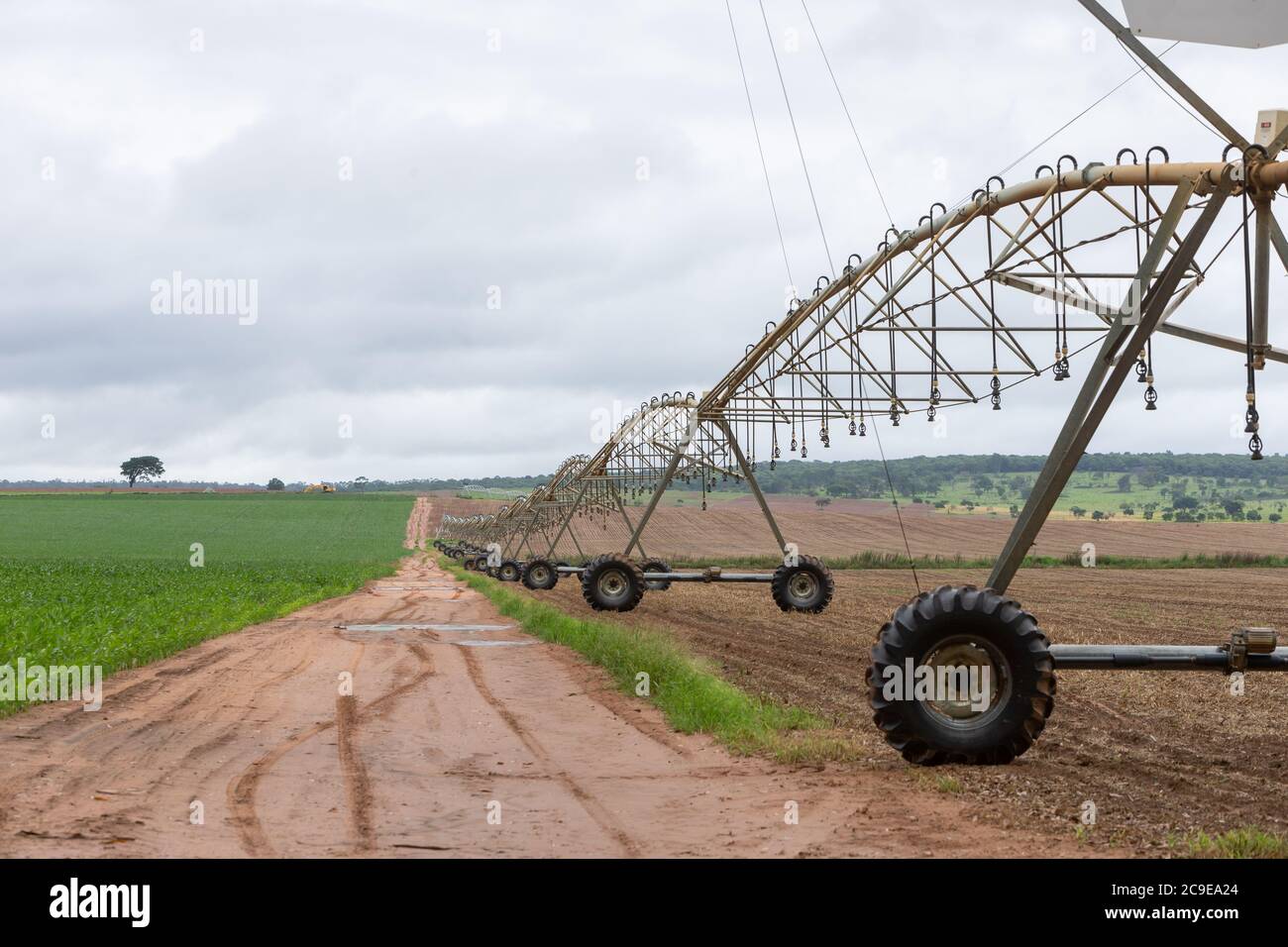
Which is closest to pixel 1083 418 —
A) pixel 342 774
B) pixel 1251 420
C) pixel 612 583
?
pixel 1251 420

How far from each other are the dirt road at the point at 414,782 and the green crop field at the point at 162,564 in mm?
2565

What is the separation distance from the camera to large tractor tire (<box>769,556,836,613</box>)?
24.3 m

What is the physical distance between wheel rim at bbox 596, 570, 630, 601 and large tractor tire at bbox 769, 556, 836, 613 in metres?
3.42

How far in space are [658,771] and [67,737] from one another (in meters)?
5.13

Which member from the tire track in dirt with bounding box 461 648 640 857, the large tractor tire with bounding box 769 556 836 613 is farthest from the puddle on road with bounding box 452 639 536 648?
the large tractor tire with bounding box 769 556 836 613

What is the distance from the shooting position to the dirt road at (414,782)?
264 inches

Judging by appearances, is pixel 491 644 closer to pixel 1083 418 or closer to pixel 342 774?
pixel 342 774

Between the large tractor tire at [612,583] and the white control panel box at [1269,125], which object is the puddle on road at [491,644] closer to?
the large tractor tire at [612,583]

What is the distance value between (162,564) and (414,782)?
1879 inches

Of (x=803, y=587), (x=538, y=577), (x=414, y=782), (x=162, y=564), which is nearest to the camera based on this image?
(x=414, y=782)

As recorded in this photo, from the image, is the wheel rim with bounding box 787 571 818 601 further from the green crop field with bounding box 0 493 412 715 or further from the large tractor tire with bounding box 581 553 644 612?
the green crop field with bounding box 0 493 412 715

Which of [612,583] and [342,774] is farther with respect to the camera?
[612,583]

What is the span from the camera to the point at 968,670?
8.26 m

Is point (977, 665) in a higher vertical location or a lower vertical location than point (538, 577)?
higher
